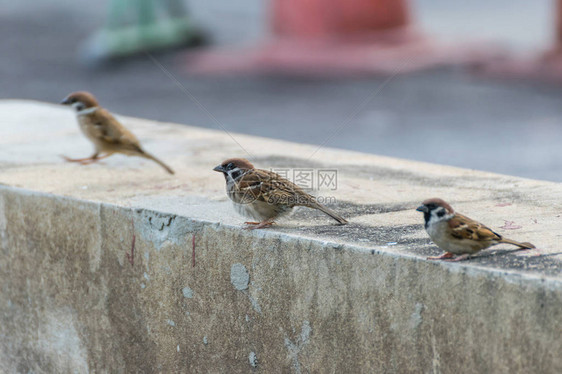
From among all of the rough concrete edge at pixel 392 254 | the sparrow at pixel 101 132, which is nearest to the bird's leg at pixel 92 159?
the sparrow at pixel 101 132

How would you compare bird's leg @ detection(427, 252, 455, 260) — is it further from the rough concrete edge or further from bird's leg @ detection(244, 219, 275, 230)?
bird's leg @ detection(244, 219, 275, 230)

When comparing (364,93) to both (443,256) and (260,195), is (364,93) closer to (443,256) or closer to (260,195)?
(260,195)

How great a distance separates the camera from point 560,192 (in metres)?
3.96

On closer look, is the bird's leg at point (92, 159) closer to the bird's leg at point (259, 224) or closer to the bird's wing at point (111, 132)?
the bird's wing at point (111, 132)

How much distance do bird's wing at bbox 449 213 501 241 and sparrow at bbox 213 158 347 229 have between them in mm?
663

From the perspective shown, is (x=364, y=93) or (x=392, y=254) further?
(x=364, y=93)

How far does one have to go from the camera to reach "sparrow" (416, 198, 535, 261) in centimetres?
298

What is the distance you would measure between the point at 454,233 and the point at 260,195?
0.86 metres

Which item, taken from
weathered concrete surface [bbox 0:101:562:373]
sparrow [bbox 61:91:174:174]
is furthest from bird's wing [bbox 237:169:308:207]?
sparrow [bbox 61:91:174:174]

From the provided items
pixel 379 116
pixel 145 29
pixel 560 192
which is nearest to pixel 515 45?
pixel 379 116

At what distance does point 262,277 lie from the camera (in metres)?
3.43

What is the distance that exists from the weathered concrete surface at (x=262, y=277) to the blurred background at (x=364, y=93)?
3558 millimetres

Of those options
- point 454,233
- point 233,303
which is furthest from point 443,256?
point 233,303

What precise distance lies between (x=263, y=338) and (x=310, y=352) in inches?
9.1
